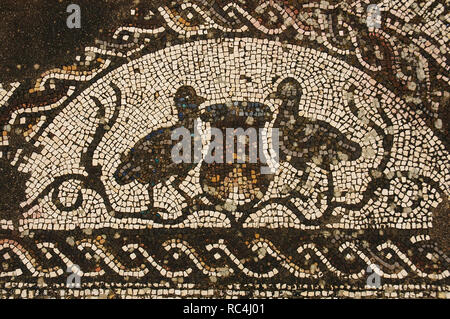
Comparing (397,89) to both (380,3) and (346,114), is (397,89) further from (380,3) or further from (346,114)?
(380,3)

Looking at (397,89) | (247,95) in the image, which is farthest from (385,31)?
(247,95)


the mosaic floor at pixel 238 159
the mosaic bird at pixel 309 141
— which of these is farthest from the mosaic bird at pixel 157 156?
the mosaic bird at pixel 309 141

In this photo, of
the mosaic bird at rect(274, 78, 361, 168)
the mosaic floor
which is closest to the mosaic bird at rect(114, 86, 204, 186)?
the mosaic floor

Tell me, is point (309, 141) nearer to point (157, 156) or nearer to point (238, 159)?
point (238, 159)

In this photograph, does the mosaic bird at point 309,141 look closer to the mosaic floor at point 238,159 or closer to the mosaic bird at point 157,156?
the mosaic floor at point 238,159

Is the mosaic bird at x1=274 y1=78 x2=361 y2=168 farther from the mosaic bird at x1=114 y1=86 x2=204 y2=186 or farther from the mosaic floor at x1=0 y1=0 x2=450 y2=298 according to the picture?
the mosaic bird at x1=114 y1=86 x2=204 y2=186

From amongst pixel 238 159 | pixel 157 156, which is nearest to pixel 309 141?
pixel 238 159
